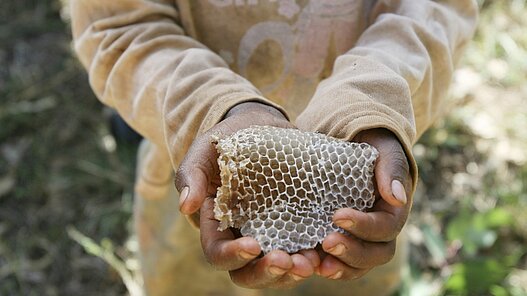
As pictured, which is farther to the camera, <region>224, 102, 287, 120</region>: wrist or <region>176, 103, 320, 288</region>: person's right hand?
<region>224, 102, 287, 120</region>: wrist

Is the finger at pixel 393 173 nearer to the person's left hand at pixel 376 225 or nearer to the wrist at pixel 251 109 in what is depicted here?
the person's left hand at pixel 376 225

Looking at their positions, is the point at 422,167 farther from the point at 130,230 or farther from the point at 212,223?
the point at 212,223

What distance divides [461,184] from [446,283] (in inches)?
12.8

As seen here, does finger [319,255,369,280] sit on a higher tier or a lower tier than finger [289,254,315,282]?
lower

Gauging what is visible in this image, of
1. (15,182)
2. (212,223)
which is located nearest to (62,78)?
(15,182)

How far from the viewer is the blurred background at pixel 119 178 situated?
4.84 ft

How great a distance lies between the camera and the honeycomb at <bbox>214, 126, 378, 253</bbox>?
27.7 inches

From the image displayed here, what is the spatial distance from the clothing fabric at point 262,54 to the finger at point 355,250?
0.15 meters

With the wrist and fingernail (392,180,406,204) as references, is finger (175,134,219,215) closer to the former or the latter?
the wrist

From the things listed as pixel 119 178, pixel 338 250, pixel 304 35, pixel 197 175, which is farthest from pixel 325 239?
pixel 119 178

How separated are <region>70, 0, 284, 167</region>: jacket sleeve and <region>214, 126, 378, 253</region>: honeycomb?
0.24 feet

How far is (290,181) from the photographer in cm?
72

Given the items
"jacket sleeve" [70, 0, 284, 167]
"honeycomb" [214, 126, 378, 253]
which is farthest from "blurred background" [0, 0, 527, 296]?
"honeycomb" [214, 126, 378, 253]

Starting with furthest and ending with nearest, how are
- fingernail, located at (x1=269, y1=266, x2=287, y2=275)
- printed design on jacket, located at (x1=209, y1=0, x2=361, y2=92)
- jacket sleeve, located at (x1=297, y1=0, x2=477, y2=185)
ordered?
1. printed design on jacket, located at (x1=209, y1=0, x2=361, y2=92)
2. jacket sleeve, located at (x1=297, y1=0, x2=477, y2=185)
3. fingernail, located at (x1=269, y1=266, x2=287, y2=275)
